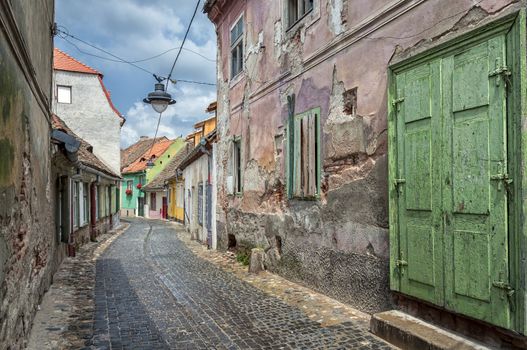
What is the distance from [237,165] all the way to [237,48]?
3096mm

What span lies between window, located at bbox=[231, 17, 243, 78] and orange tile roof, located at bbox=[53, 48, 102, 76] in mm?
12543

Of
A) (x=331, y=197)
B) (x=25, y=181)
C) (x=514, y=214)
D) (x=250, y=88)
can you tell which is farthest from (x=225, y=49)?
(x=514, y=214)

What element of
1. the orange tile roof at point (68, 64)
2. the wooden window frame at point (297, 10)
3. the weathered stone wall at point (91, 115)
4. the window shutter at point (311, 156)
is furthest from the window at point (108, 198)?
the window shutter at point (311, 156)

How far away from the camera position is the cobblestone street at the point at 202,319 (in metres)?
4.55

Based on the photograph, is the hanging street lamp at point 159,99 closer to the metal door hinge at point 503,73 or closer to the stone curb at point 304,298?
the stone curb at point 304,298

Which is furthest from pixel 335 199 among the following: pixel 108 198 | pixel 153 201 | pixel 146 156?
pixel 146 156

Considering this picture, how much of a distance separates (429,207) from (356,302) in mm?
1958

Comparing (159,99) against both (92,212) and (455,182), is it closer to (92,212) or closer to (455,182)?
(92,212)

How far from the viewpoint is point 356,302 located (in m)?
5.54

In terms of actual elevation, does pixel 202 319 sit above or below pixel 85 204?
below

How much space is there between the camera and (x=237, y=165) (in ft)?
35.9

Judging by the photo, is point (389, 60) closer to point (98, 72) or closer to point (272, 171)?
point (272, 171)

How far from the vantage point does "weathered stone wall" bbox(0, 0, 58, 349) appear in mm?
3248

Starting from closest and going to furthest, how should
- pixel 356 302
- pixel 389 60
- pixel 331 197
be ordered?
pixel 389 60, pixel 356 302, pixel 331 197
